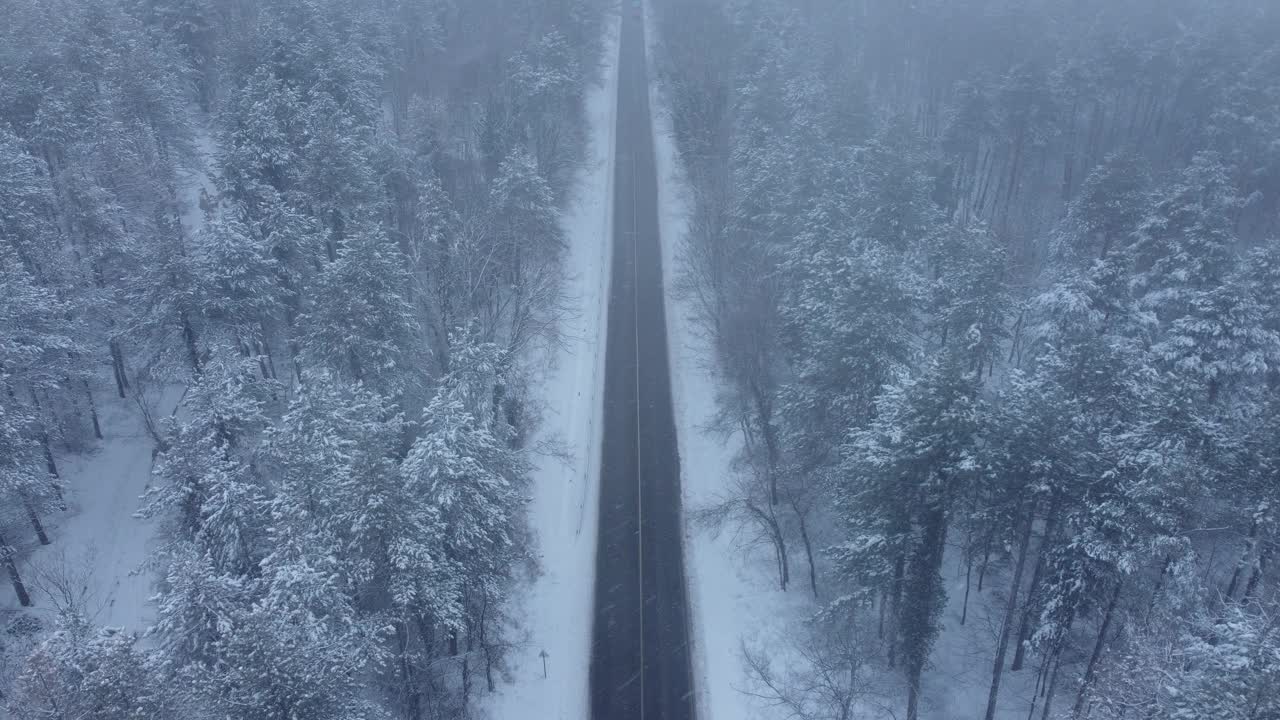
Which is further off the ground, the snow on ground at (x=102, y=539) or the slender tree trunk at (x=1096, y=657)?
the slender tree trunk at (x=1096, y=657)

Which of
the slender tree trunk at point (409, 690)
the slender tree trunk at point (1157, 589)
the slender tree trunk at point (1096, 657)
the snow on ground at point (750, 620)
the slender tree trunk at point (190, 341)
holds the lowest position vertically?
the snow on ground at point (750, 620)

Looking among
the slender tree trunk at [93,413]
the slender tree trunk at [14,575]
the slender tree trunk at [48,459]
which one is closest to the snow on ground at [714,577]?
the slender tree trunk at [14,575]

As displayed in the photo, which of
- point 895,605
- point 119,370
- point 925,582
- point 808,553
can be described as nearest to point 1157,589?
point 925,582

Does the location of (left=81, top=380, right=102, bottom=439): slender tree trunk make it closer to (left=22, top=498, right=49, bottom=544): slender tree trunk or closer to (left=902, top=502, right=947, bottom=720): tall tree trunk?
(left=22, top=498, right=49, bottom=544): slender tree trunk

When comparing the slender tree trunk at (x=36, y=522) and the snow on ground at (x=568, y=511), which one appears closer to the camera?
the snow on ground at (x=568, y=511)

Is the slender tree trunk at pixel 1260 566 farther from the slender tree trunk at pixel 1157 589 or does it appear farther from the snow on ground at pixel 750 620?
the snow on ground at pixel 750 620

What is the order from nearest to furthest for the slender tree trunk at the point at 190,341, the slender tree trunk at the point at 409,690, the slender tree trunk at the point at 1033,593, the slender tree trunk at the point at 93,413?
the slender tree trunk at the point at 1033,593
the slender tree trunk at the point at 409,690
the slender tree trunk at the point at 190,341
the slender tree trunk at the point at 93,413

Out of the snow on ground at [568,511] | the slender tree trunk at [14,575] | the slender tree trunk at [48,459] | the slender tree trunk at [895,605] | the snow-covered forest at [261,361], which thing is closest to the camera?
the snow-covered forest at [261,361]

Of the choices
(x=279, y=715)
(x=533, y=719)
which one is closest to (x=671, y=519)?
(x=533, y=719)
